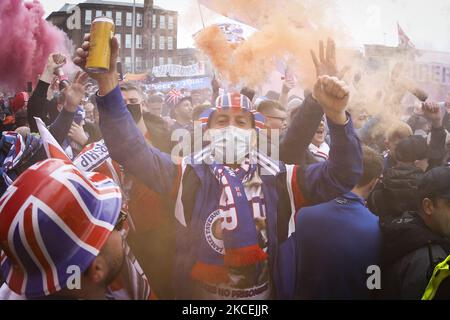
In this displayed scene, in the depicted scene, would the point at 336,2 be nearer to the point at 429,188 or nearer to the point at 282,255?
the point at 429,188

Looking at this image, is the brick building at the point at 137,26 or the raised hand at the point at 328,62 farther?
the brick building at the point at 137,26

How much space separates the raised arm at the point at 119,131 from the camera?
174cm

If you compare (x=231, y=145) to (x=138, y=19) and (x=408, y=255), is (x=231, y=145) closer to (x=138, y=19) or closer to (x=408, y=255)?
(x=138, y=19)

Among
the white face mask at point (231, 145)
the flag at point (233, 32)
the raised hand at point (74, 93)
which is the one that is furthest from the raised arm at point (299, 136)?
the raised hand at point (74, 93)

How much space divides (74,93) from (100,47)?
47cm

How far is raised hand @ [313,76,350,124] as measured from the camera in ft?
5.87

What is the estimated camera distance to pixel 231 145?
192 centimetres

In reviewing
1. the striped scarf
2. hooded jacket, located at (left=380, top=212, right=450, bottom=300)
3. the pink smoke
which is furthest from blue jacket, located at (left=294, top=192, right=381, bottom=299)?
the pink smoke

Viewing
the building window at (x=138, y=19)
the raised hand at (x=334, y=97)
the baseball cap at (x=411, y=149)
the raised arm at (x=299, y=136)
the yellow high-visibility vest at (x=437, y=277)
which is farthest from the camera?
the baseball cap at (x=411, y=149)

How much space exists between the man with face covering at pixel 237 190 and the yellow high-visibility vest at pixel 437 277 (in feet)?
1.58

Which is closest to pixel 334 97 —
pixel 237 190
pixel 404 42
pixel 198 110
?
pixel 237 190

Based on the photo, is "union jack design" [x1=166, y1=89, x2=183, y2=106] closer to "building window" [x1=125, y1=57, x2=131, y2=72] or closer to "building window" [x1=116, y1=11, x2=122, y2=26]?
"building window" [x1=125, y1=57, x2=131, y2=72]

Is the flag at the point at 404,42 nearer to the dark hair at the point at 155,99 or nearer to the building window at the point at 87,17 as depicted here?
the dark hair at the point at 155,99

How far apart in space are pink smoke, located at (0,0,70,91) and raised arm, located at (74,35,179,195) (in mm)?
502
